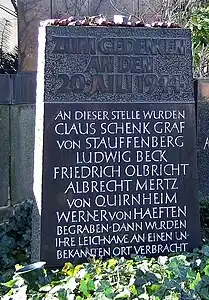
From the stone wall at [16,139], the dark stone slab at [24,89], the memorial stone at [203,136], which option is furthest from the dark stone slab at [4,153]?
the memorial stone at [203,136]

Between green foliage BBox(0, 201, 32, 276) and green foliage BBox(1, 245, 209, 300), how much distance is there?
2.30ft

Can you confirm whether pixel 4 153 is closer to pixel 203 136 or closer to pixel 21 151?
pixel 21 151

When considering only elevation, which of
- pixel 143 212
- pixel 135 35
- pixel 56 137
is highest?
pixel 135 35

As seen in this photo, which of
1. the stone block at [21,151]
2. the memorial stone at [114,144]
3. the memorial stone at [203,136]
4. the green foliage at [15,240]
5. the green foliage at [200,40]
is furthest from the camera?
the green foliage at [200,40]

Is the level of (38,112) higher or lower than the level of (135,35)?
lower

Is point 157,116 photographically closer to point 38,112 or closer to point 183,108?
point 183,108

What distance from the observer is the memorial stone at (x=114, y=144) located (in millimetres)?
5094

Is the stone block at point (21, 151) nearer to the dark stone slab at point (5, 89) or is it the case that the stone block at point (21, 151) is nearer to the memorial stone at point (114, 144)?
the dark stone slab at point (5, 89)

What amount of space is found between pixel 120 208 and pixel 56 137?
658mm

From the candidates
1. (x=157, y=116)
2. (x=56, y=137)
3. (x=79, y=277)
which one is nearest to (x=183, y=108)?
(x=157, y=116)

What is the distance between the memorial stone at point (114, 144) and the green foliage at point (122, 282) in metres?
0.43

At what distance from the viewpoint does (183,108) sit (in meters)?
5.40

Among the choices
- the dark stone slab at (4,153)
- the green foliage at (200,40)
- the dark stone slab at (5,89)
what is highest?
the green foliage at (200,40)

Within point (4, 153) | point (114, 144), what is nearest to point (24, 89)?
point (4, 153)
